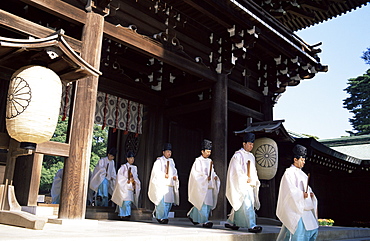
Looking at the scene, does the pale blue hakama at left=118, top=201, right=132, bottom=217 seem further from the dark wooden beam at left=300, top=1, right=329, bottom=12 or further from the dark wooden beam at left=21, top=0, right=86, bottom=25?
the dark wooden beam at left=300, top=1, right=329, bottom=12

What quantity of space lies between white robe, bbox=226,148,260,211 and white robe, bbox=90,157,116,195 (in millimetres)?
5033

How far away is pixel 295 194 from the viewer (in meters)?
4.99

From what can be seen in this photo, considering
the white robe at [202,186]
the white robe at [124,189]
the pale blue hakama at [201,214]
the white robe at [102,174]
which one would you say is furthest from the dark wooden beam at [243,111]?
the white robe at [102,174]

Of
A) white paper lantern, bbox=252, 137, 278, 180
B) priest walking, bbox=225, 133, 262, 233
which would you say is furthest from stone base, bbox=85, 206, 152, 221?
white paper lantern, bbox=252, 137, 278, 180

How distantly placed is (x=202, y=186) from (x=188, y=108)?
3.72 metres

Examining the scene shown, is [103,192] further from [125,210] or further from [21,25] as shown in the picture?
[21,25]

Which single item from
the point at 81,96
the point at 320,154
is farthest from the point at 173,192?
the point at 320,154

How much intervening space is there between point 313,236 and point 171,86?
22.4 feet

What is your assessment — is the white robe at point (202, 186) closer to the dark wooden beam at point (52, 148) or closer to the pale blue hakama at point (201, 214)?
the pale blue hakama at point (201, 214)

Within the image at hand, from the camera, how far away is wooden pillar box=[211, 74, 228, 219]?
330 inches

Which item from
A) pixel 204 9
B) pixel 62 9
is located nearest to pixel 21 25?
pixel 62 9

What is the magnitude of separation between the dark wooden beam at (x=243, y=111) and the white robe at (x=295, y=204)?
476 centimetres

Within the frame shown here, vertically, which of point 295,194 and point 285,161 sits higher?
point 285,161

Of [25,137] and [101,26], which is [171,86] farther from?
[25,137]
